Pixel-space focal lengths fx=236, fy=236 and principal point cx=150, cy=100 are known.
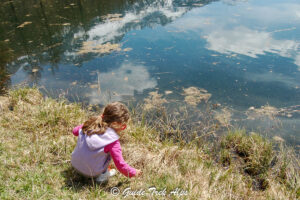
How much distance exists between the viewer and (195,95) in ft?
14.9

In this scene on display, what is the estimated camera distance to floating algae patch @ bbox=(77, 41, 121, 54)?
6.54 meters

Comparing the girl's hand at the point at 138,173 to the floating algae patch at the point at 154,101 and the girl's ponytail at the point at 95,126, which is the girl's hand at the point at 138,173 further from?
the floating algae patch at the point at 154,101

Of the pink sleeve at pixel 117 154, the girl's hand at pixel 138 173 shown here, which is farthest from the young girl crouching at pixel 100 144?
the girl's hand at pixel 138 173

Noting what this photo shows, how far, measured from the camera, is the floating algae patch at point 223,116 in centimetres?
381

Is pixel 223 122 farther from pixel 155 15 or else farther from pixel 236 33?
pixel 155 15

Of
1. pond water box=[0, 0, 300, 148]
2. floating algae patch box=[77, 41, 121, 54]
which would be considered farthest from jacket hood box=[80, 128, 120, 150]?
floating algae patch box=[77, 41, 121, 54]

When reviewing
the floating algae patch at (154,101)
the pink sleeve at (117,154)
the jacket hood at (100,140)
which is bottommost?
the floating algae patch at (154,101)

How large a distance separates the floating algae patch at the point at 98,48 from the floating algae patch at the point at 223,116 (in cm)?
363

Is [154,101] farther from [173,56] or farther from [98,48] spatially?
[98,48]


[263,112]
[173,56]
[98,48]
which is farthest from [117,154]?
[98,48]

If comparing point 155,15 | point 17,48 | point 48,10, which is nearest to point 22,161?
point 17,48

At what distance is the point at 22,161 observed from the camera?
2420 millimetres

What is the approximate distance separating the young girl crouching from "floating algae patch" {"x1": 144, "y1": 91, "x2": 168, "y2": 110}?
1.97 meters

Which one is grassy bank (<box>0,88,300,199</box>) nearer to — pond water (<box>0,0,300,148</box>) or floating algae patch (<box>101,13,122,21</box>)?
pond water (<box>0,0,300,148</box>)
